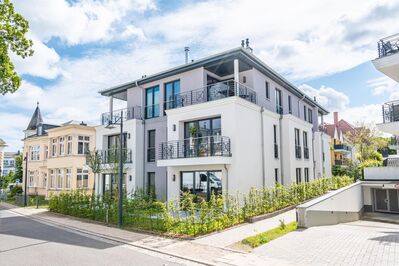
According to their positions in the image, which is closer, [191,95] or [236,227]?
[236,227]

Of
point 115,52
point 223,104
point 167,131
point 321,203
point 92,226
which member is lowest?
point 92,226

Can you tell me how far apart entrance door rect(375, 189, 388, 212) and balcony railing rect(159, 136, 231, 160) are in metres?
16.2

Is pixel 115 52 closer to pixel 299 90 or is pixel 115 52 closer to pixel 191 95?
pixel 191 95

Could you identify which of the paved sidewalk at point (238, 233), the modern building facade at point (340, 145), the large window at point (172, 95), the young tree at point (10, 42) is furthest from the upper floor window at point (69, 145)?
the modern building facade at point (340, 145)

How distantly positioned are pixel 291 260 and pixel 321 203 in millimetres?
6771

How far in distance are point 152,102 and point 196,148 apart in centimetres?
641

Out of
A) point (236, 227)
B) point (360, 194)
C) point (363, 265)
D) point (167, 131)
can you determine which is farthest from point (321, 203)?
point (360, 194)

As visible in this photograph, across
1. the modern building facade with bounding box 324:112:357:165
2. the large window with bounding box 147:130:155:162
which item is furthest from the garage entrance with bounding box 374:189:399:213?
the large window with bounding box 147:130:155:162

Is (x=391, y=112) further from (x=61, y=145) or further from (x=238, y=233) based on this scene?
(x=61, y=145)

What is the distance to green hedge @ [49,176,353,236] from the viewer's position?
11.2m

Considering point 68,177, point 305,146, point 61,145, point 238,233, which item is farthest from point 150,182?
point 61,145

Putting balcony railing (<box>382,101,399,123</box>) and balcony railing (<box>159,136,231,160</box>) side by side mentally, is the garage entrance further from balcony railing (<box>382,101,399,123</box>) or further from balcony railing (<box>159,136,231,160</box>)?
balcony railing (<box>159,136,231,160</box>)

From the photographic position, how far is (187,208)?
39.2 feet

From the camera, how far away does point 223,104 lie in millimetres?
15469
